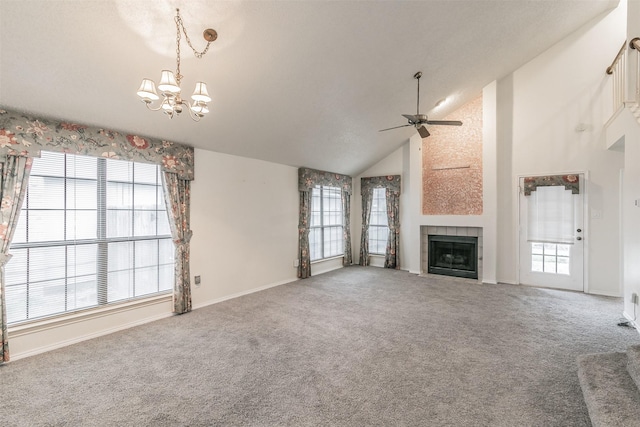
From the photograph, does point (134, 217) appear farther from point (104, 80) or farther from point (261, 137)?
point (261, 137)

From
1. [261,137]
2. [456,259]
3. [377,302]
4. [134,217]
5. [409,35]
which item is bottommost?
[377,302]

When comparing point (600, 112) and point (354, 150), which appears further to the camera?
point (354, 150)

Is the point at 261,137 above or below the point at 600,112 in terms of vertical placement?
below

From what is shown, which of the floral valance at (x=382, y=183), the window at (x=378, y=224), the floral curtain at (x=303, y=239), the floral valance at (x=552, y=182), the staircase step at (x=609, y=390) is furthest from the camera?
the window at (x=378, y=224)

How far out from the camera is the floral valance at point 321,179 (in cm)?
605

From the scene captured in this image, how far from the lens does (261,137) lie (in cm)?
454

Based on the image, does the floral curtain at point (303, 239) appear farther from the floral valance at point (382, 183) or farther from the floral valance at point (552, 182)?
the floral valance at point (552, 182)

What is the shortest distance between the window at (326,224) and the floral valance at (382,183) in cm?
68

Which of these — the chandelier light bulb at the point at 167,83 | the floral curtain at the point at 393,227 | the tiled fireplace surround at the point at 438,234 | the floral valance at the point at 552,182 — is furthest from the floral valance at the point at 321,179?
the chandelier light bulb at the point at 167,83

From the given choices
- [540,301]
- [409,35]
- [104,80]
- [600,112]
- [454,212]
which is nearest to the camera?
[104,80]

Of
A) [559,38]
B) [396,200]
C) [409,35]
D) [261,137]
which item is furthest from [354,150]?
[559,38]

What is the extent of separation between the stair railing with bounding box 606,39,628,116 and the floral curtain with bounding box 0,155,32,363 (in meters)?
7.44

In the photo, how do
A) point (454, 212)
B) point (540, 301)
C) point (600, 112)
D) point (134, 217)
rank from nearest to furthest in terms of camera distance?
point (134, 217) → point (540, 301) → point (600, 112) → point (454, 212)

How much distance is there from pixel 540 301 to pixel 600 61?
13.9 ft
